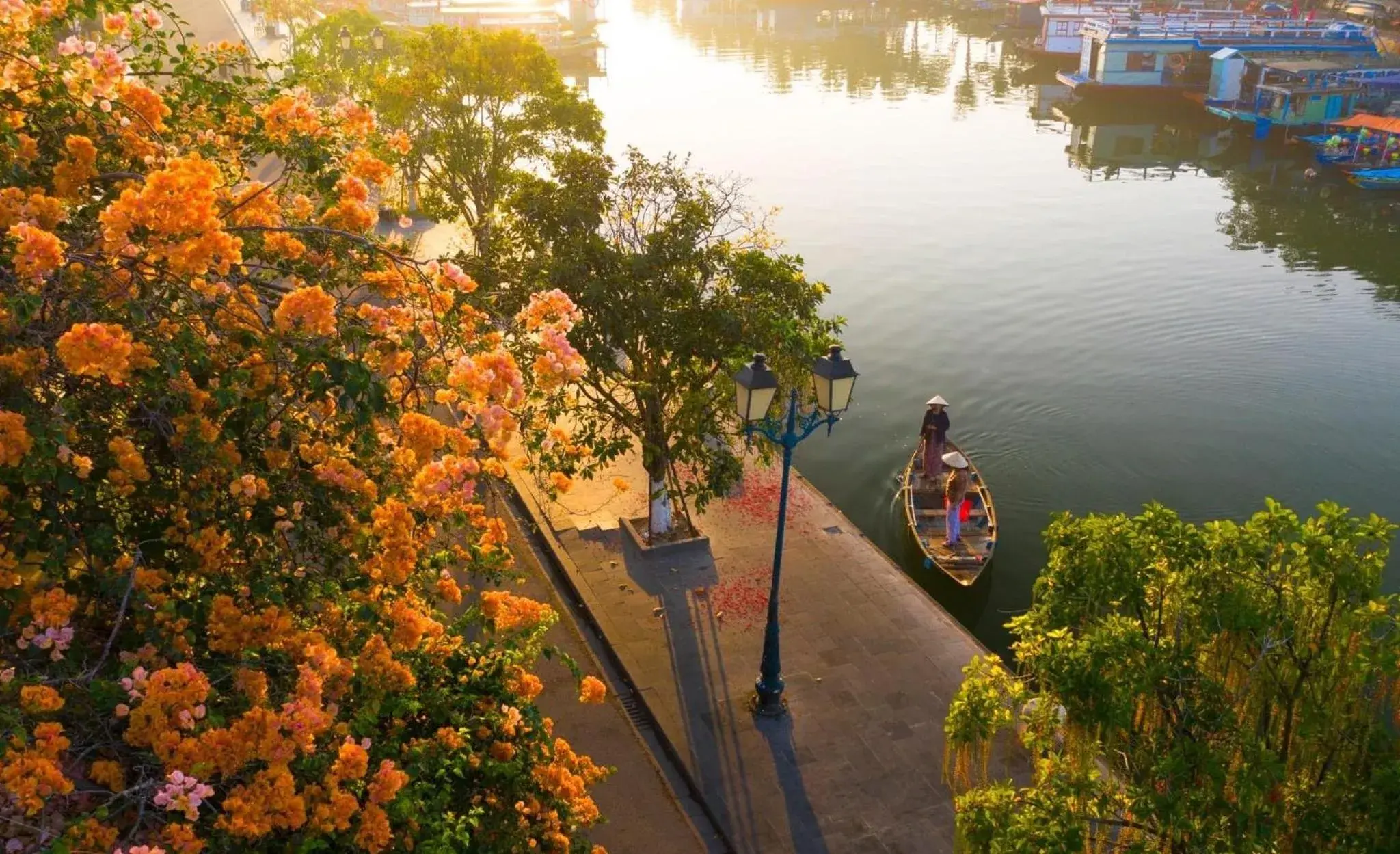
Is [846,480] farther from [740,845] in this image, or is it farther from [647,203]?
[740,845]

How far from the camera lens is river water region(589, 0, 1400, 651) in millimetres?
21297

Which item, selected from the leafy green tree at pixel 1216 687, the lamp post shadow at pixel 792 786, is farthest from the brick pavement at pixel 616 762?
the leafy green tree at pixel 1216 687

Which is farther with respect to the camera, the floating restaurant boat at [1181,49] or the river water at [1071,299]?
the floating restaurant boat at [1181,49]

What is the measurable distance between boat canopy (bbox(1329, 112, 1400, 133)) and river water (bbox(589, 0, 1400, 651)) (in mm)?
2796

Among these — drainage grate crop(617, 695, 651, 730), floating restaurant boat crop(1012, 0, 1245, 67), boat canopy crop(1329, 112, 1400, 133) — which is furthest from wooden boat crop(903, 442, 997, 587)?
floating restaurant boat crop(1012, 0, 1245, 67)

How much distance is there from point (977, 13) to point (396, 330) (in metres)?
108

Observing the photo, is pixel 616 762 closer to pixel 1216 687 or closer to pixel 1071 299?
pixel 1216 687

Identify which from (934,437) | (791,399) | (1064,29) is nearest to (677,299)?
(791,399)

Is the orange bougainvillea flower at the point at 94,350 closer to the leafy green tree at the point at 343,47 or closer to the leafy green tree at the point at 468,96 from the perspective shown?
the leafy green tree at the point at 468,96

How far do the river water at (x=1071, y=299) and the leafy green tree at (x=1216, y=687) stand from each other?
1044 cm

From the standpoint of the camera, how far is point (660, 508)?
1677 centimetres

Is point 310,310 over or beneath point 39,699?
over

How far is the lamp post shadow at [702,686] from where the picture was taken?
11.8 meters

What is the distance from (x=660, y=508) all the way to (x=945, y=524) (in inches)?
205
